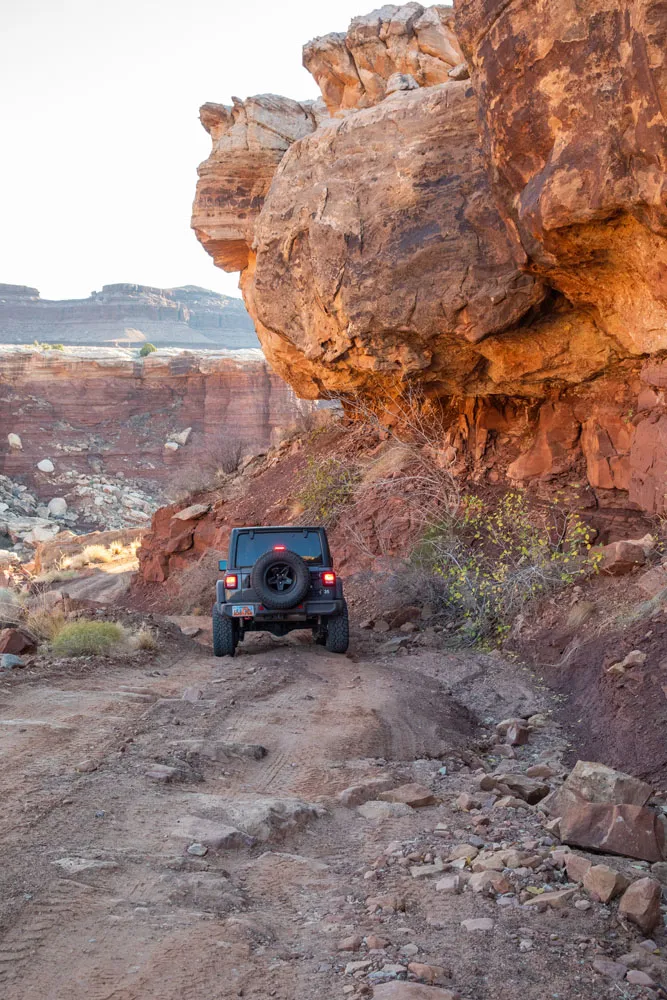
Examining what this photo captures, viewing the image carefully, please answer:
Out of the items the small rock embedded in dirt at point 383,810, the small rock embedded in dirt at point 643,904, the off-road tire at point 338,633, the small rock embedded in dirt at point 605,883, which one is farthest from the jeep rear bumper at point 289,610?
the small rock embedded in dirt at point 643,904

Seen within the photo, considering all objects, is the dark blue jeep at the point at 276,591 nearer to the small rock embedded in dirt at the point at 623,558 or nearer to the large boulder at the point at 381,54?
the small rock embedded in dirt at the point at 623,558

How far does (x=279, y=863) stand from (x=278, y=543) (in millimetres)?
7840

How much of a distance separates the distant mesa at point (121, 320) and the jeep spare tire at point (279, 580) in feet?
335

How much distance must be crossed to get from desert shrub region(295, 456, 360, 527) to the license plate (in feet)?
24.2

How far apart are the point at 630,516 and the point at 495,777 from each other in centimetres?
730

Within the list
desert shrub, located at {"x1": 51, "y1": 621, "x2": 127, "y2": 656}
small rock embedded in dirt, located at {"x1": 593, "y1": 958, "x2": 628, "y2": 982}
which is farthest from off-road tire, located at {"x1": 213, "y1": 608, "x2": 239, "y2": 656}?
small rock embedded in dirt, located at {"x1": 593, "y1": 958, "x2": 628, "y2": 982}

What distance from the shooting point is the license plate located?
37.4ft

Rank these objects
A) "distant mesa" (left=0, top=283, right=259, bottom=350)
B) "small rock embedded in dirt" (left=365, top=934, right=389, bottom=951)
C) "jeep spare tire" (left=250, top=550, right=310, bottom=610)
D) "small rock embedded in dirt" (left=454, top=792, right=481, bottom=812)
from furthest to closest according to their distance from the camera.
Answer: "distant mesa" (left=0, top=283, right=259, bottom=350) < "jeep spare tire" (left=250, top=550, right=310, bottom=610) < "small rock embedded in dirt" (left=454, top=792, right=481, bottom=812) < "small rock embedded in dirt" (left=365, top=934, right=389, bottom=951)

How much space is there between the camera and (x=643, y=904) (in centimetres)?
382

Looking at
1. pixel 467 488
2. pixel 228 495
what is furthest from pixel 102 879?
pixel 228 495

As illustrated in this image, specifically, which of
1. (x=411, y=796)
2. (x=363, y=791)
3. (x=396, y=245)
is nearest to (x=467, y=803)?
(x=411, y=796)

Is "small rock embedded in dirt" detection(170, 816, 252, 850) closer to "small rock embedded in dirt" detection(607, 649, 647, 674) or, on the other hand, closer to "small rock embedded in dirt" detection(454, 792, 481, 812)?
"small rock embedded in dirt" detection(454, 792, 481, 812)

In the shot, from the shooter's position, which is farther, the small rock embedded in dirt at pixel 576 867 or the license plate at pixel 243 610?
the license plate at pixel 243 610

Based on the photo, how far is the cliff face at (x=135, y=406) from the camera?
56.3 m
